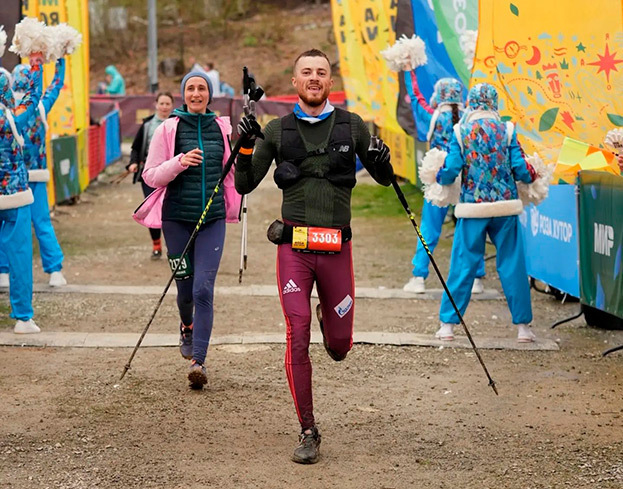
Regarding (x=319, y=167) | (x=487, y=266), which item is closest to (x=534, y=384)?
(x=319, y=167)

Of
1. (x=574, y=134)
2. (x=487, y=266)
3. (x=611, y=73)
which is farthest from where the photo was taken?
(x=487, y=266)

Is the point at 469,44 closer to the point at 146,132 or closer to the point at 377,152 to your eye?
the point at 146,132

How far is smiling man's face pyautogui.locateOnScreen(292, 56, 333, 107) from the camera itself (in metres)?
5.68

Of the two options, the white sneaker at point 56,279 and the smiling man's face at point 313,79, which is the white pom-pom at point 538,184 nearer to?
the smiling man's face at point 313,79

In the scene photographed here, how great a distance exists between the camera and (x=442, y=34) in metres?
13.3

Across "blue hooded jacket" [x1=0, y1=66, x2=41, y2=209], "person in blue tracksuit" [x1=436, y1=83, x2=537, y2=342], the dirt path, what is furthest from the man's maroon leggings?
"blue hooded jacket" [x1=0, y1=66, x2=41, y2=209]

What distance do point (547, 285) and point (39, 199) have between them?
4.83 metres

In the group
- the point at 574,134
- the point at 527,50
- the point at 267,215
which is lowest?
the point at 267,215

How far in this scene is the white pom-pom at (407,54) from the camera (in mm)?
11195

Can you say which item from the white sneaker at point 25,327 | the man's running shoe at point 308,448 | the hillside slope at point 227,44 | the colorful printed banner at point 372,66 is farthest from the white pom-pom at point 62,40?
the hillside slope at point 227,44

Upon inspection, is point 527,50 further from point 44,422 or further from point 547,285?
point 44,422

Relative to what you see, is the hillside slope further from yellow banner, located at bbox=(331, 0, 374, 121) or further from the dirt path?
the dirt path

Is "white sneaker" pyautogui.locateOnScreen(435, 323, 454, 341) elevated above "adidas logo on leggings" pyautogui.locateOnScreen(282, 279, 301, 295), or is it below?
below

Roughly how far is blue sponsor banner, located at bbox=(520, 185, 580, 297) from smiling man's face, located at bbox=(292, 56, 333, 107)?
4116 mm
